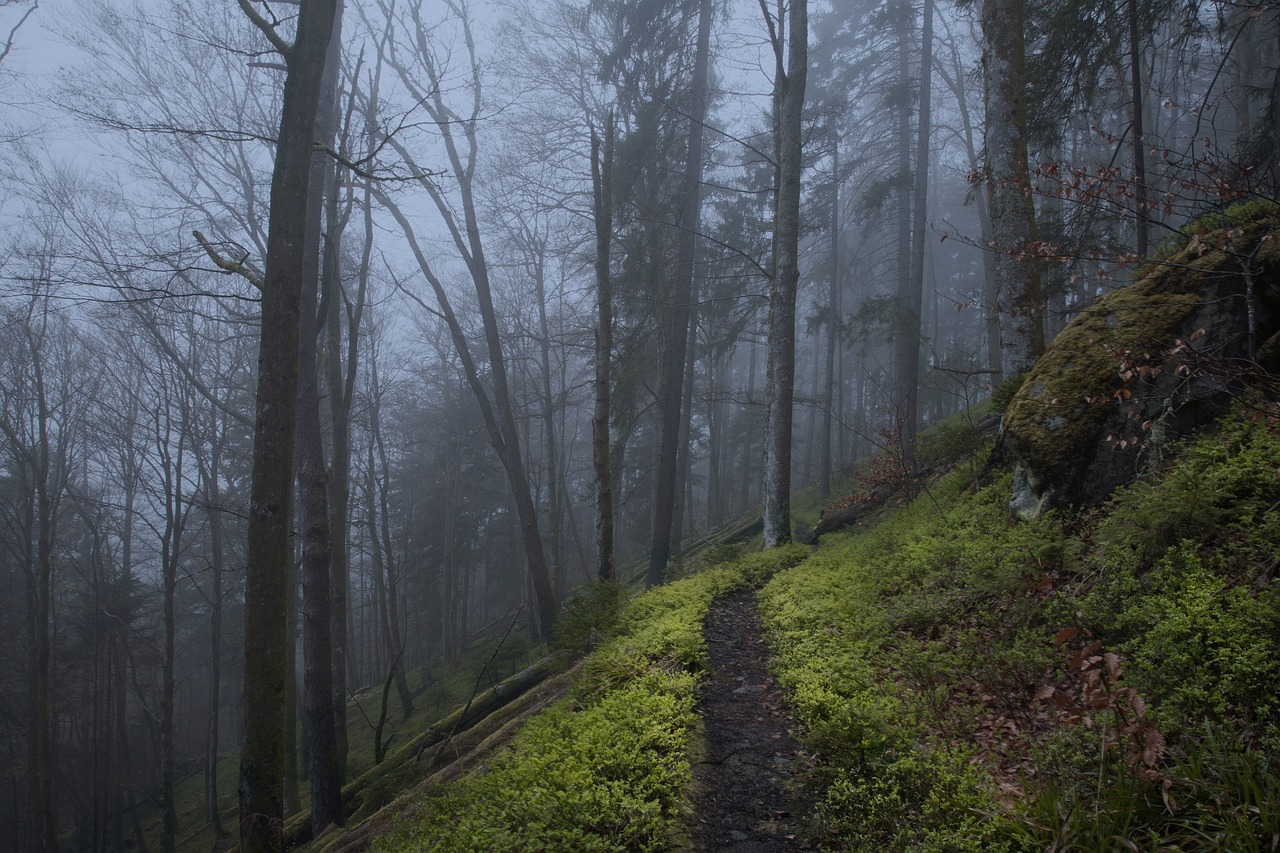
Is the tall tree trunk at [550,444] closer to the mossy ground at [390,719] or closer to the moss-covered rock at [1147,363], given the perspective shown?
the mossy ground at [390,719]

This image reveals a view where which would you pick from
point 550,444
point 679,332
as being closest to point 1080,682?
point 679,332

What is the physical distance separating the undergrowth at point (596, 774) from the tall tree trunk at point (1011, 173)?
17.7ft

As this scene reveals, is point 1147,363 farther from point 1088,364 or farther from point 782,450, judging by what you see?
point 782,450

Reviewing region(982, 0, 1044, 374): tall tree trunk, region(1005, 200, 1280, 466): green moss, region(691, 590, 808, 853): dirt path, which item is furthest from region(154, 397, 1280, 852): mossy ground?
region(982, 0, 1044, 374): tall tree trunk

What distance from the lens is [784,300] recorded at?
10016 millimetres

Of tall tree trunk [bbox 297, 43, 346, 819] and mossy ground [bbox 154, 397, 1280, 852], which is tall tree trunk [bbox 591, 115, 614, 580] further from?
mossy ground [bbox 154, 397, 1280, 852]

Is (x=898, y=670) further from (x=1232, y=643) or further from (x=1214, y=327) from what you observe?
(x=1214, y=327)

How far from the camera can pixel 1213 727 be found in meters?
2.64

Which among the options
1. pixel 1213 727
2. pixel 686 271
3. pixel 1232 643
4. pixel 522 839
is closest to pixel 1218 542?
pixel 1232 643

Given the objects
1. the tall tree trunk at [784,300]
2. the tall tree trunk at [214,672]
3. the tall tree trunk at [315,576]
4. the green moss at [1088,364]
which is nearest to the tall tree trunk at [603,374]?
the tall tree trunk at [784,300]

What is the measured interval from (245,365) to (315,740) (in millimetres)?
13974

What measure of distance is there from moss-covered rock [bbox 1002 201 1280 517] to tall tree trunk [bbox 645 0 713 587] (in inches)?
284

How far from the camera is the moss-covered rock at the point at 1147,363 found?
14.6 ft

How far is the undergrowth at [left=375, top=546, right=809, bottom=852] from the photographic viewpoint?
3.00 meters
